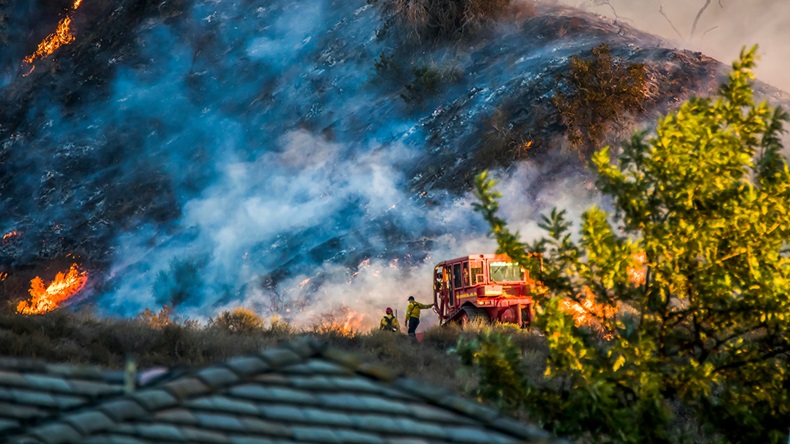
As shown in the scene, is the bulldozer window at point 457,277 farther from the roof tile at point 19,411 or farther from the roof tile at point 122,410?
the roof tile at point 122,410

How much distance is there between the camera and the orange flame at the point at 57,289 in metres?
46.0

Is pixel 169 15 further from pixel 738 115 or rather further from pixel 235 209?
pixel 738 115

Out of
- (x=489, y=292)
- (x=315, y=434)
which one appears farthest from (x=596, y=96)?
(x=315, y=434)

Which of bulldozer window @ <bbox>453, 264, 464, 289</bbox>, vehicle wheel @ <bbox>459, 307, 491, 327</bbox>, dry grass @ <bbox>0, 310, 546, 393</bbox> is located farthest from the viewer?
bulldozer window @ <bbox>453, 264, 464, 289</bbox>

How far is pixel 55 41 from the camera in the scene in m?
65.1

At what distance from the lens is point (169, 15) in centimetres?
6412

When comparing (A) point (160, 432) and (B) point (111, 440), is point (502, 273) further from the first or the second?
(B) point (111, 440)

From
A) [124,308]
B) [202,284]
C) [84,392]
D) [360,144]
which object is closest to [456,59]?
[360,144]

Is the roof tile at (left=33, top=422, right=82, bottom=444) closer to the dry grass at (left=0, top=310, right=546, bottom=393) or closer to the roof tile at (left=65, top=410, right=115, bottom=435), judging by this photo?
the roof tile at (left=65, top=410, right=115, bottom=435)

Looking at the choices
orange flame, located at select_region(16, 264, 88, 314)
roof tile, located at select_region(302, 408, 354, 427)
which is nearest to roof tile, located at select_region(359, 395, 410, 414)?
roof tile, located at select_region(302, 408, 354, 427)

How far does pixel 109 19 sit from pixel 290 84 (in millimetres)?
16987

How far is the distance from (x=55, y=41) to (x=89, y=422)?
214ft

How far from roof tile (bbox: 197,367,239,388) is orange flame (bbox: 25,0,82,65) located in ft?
207

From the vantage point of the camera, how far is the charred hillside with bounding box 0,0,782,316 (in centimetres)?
4262
